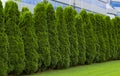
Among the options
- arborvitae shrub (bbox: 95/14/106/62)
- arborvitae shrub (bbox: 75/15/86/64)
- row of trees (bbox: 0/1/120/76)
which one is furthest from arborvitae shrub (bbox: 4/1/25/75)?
arborvitae shrub (bbox: 95/14/106/62)

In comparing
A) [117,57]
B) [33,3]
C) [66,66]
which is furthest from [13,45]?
[33,3]

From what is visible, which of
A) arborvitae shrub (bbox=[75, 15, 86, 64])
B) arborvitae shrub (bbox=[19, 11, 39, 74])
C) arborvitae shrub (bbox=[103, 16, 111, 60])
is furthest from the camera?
arborvitae shrub (bbox=[103, 16, 111, 60])

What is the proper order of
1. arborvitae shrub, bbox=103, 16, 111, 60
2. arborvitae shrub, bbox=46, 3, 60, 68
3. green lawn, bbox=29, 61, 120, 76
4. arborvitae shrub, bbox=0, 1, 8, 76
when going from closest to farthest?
arborvitae shrub, bbox=0, 1, 8, 76 → green lawn, bbox=29, 61, 120, 76 → arborvitae shrub, bbox=46, 3, 60, 68 → arborvitae shrub, bbox=103, 16, 111, 60

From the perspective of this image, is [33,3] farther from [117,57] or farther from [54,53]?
[54,53]

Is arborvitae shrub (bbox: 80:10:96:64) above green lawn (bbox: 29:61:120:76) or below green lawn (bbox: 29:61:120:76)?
above

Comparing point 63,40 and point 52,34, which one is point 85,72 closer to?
point 52,34

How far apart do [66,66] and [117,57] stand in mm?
9273

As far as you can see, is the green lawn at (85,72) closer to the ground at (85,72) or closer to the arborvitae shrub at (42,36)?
the ground at (85,72)

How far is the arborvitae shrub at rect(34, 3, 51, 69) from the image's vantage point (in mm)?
15367

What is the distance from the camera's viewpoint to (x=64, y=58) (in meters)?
17.0

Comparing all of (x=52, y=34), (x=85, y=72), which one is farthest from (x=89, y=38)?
(x=85, y=72)

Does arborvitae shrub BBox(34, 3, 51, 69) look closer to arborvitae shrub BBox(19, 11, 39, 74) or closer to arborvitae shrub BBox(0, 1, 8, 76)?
arborvitae shrub BBox(19, 11, 39, 74)

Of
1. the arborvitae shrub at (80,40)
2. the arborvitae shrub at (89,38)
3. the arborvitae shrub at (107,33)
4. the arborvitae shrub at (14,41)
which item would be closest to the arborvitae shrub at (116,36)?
the arborvitae shrub at (107,33)

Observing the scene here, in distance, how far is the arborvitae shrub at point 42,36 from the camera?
15.4 metres
